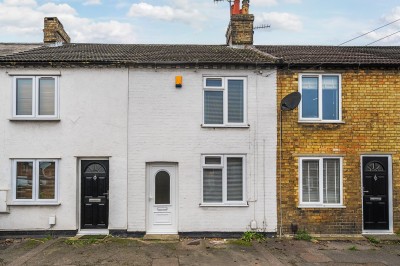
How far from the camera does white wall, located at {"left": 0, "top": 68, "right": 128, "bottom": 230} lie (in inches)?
447

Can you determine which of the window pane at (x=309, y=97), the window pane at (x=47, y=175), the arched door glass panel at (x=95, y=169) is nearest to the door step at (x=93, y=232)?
the window pane at (x=47, y=175)

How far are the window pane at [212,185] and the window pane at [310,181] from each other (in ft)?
8.39

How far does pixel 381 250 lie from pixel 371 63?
5.42 meters

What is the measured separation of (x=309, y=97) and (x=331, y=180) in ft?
8.59

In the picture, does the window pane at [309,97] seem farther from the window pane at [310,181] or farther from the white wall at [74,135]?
the white wall at [74,135]

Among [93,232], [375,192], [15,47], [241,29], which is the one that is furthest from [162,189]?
[15,47]

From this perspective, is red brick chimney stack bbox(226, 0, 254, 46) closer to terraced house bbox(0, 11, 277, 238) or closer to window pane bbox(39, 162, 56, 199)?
terraced house bbox(0, 11, 277, 238)

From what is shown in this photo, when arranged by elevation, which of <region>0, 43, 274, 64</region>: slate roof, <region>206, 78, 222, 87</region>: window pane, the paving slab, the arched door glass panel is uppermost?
<region>0, 43, 274, 64</region>: slate roof

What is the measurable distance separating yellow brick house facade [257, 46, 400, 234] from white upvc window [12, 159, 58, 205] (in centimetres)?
674

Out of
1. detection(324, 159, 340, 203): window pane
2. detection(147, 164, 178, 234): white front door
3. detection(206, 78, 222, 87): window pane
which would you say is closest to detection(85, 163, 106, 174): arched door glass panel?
detection(147, 164, 178, 234): white front door

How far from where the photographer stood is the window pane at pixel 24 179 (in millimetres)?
11398

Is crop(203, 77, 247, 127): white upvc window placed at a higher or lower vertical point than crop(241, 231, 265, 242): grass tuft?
higher

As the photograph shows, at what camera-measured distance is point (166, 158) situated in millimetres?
11516

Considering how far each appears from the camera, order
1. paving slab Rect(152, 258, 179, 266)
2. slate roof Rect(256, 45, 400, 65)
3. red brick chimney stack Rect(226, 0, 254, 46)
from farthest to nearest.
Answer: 1. red brick chimney stack Rect(226, 0, 254, 46)
2. slate roof Rect(256, 45, 400, 65)
3. paving slab Rect(152, 258, 179, 266)
